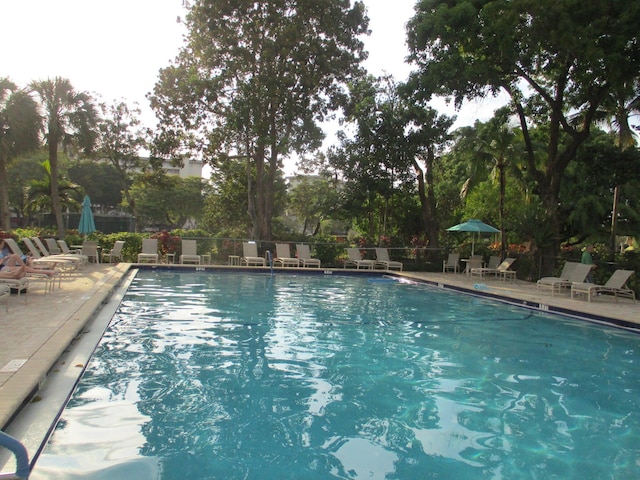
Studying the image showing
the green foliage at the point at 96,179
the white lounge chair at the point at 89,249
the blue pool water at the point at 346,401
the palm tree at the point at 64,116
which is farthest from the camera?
the green foliage at the point at 96,179

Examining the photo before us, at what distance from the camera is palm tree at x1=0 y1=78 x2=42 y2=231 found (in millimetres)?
19859

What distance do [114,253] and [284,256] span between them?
20.0 feet

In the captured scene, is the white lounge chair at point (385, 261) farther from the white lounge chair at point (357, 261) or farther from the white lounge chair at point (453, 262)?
the white lounge chair at point (453, 262)

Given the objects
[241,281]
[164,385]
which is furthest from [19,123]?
[164,385]

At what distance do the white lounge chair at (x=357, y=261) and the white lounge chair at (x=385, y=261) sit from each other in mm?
317

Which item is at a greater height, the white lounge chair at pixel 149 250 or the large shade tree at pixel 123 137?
the large shade tree at pixel 123 137

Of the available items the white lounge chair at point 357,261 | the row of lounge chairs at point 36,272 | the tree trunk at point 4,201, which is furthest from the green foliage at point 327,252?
the tree trunk at point 4,201

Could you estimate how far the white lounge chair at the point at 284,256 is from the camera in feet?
61.6

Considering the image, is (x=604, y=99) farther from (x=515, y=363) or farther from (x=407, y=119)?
(x=515, y=363)

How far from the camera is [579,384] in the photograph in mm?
6066

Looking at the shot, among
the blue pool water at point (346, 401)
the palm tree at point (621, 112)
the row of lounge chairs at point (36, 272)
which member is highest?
the palm tree at point (621, 112)

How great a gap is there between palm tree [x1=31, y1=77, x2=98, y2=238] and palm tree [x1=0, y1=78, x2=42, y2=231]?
3.56 ft

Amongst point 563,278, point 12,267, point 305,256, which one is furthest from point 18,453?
point 305,256

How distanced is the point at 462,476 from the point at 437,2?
16098 mm
